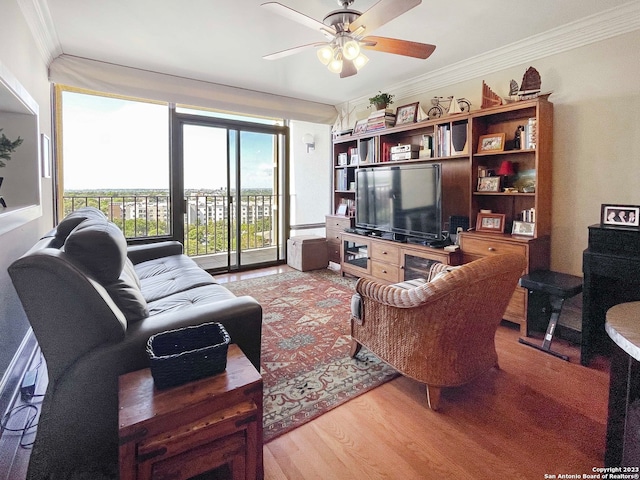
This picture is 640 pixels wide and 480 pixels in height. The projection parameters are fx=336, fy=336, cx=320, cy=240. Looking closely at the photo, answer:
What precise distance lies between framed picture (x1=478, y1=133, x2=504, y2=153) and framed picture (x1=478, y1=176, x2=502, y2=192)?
25 cm

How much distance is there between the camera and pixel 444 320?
1725 millimetres

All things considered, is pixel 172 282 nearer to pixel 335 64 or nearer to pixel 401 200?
pixel 335 64

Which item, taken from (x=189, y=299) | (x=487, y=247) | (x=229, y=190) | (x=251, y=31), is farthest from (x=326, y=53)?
(x=229, y=190)

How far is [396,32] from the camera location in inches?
108

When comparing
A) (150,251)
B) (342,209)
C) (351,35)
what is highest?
(351,35)

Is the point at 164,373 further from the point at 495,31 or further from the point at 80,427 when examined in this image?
the point at 495,31

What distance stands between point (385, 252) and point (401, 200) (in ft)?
2.02

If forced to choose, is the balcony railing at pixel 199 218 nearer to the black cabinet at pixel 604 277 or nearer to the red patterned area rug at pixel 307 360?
the red patterned area rug at pixel 307 360

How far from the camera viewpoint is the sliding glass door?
447 cm


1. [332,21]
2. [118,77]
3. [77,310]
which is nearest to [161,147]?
[118,77]

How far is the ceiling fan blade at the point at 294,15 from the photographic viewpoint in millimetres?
1802

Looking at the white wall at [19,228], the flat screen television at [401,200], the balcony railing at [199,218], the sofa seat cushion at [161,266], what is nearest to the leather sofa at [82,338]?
the white wall at [19,228]

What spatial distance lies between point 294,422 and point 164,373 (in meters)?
0.81

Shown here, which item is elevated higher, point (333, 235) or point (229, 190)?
point (229, 190)
